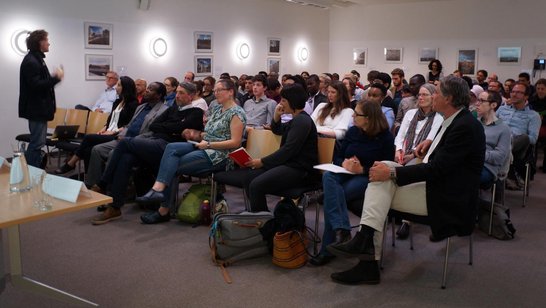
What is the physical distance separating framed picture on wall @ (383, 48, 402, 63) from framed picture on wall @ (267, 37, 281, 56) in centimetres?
274

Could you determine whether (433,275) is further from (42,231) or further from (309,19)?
(309,19)

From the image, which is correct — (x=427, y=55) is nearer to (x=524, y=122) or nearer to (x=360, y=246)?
(x=524, y=122)

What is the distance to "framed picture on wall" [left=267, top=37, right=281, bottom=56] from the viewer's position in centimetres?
1262

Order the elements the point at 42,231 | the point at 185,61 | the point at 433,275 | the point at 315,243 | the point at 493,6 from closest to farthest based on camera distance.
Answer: the point at 433,275 → the point at 315,243 → the point at 42,231 → the point at 185,61 → the point at 493,6

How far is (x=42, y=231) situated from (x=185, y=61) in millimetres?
6642

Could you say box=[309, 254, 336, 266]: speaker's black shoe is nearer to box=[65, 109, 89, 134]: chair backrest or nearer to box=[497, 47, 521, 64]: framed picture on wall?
box=[65, 109, 89, 134]: chair backrest

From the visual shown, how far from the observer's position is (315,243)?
163 inches

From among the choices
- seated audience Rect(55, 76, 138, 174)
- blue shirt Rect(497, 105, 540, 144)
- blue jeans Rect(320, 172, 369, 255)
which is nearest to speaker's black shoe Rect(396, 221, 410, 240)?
blue jeans Rect(320, 172, 369, 255)

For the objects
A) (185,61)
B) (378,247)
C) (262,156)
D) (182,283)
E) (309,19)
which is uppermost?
(309,19)

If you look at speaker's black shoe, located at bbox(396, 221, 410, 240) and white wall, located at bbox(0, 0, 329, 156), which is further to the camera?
white wall, located at bbox(0, 0, 329, 156)

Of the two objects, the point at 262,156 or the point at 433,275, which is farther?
the point at 262,156

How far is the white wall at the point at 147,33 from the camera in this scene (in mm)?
8180

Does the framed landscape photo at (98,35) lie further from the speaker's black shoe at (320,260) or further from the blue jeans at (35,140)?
the speaker's black shoe at (320,260)

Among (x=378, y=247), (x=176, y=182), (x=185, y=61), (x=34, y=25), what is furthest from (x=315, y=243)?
(x=185, y=61)
